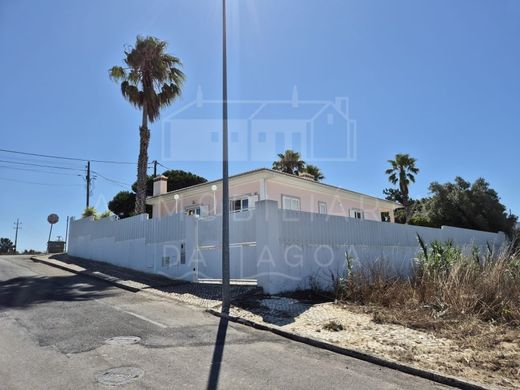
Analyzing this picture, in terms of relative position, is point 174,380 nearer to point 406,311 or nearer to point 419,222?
point 406,311

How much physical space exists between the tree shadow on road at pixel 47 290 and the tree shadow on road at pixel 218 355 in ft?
14.1

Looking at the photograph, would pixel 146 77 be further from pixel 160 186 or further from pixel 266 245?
pixel 266 245

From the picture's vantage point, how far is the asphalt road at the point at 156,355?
15.8 ft

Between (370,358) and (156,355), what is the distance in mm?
3116

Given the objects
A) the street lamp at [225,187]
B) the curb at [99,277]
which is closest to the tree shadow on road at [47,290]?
the curb at [99,277]

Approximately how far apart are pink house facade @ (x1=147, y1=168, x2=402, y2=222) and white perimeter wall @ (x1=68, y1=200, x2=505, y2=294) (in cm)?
314

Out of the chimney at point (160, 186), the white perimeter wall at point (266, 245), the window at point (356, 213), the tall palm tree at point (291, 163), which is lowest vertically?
the white perimeter wall at point (266, 245)

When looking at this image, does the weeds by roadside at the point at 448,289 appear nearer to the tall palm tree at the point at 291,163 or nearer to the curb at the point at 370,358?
the curb at the point at 370,358

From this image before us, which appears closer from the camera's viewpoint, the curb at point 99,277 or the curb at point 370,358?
the curb at point 370,358

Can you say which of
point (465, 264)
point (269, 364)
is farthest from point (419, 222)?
point (269, 364)

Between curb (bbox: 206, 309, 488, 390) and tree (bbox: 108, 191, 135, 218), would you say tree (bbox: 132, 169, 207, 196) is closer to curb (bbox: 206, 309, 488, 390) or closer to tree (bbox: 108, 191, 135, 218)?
tree (bbox: 108, 191, 135, 218)

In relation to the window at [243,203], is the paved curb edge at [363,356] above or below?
below

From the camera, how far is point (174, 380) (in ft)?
15.6

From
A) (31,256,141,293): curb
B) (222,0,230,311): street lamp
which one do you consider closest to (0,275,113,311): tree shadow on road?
(31,256,141,293): curb
